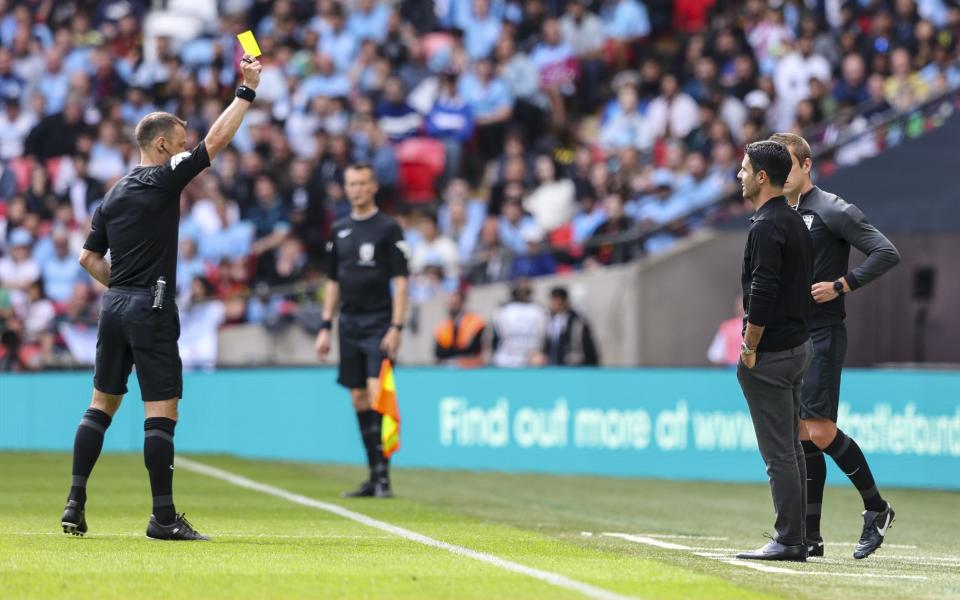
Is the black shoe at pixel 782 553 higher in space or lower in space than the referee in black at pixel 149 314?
lower

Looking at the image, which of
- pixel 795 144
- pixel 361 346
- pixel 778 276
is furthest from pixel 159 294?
pixel 361 346

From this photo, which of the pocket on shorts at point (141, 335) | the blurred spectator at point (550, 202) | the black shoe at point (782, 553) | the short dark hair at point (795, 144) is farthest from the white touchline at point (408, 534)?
the blurred spectator at point (550, 202)

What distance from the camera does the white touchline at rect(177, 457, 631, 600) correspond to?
24.1ft

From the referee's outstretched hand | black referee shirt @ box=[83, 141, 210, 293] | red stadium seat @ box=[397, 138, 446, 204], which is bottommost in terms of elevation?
black referee shirt @ box=[83, 141, 210, 293]

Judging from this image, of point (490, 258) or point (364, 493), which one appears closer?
point (364, 493)

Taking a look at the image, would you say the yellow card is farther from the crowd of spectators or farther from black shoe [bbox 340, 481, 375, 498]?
the crowd of spectators

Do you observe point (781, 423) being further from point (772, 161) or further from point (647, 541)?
point (647, 541)

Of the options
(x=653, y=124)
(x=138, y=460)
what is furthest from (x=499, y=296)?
(x=138, y=460)

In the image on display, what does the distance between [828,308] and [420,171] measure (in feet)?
49.0

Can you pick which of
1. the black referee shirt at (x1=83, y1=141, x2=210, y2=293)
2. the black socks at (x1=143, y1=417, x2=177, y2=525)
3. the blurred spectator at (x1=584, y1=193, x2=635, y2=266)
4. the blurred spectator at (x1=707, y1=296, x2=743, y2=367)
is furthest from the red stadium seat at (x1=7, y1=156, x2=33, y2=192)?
the black socks at (x1=143, y1=417, x2=177, y2=525)

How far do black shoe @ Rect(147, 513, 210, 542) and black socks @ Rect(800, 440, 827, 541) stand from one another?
3273mm

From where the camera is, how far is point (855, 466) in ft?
31.4

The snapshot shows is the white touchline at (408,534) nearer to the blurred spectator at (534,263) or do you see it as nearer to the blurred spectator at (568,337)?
the blurred spectator at (568,337)

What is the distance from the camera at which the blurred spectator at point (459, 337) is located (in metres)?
19.2
